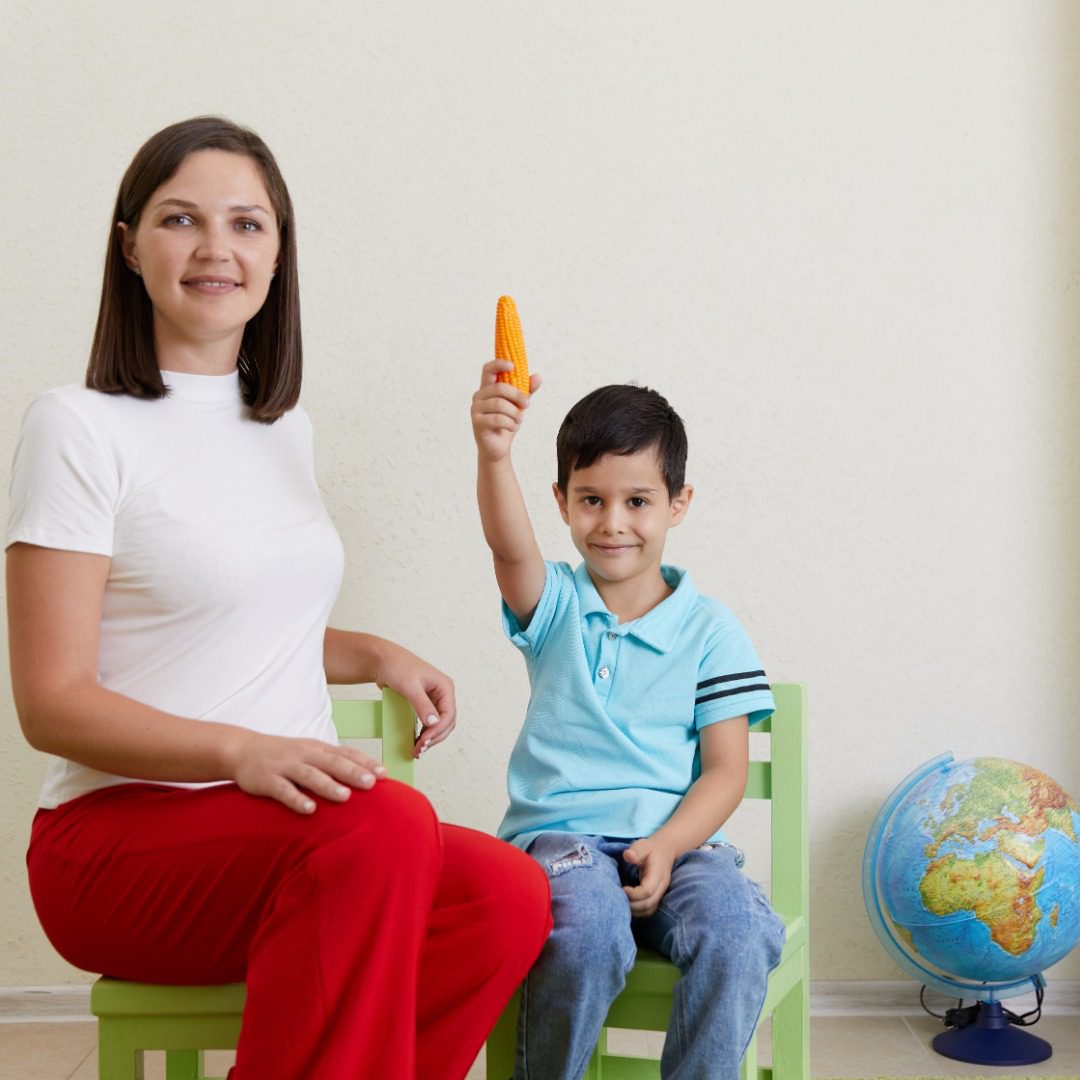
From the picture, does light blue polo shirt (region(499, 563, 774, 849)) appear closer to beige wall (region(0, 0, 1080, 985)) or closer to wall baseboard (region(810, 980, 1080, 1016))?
beige wall (region(0, 0, 1080, 985))

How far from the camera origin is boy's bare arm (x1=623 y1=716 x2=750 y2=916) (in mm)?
1494

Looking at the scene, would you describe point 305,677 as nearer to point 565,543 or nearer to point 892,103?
point 565,543

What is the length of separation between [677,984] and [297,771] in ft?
1.61

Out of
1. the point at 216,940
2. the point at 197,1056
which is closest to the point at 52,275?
the point at 197,1056

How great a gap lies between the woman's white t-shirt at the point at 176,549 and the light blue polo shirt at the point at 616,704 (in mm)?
302

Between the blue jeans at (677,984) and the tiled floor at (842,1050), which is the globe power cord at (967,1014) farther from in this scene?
the blue jeans at (677,984)

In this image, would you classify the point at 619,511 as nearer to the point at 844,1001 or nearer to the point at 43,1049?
the point at 844,1001

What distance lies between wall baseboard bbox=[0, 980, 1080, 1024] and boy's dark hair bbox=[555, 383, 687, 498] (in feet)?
3.68

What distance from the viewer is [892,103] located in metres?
2.38

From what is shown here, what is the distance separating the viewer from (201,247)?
145cm

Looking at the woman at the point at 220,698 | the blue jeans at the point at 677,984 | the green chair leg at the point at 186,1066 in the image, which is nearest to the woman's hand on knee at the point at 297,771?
the woman at the point at 220,698

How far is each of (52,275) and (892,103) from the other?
1.47 m

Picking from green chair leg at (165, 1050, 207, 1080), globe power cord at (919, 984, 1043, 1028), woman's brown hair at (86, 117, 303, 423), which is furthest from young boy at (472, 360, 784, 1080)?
globe power cord at (919, 984, 1043, 1028)

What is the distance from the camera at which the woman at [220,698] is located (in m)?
1.18
